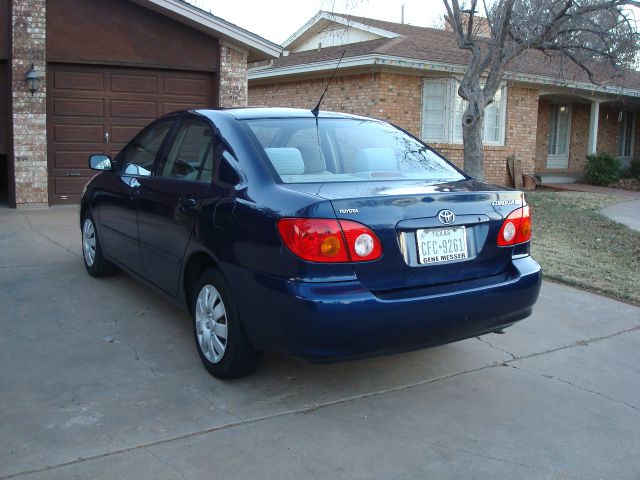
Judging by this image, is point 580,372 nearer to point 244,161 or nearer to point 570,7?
point 244,161

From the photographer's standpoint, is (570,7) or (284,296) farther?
(570,7)

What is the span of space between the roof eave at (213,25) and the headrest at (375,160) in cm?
756

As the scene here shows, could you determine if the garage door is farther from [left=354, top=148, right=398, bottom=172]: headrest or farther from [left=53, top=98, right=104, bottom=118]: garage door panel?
[left=354, top=148, right=398, bottom=172]: headrest

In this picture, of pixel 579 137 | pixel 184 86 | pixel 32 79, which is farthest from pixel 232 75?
pixel 579 137

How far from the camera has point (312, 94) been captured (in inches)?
725

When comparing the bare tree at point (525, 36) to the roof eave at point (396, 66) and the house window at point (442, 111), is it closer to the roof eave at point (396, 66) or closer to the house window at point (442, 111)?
the roof eave at point (396, 66)

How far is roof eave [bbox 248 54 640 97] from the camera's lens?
608 inches

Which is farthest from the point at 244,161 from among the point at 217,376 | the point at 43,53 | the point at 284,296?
the point at 43,53

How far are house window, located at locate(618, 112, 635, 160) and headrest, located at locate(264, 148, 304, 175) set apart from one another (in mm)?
23934

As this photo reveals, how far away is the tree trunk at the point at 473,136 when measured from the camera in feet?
43.6

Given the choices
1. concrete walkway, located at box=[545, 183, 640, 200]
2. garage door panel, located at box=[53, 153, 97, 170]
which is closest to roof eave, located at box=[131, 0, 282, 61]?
garage door panel, located at box=[53, 153, 97, 170]

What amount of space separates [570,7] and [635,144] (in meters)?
14.6

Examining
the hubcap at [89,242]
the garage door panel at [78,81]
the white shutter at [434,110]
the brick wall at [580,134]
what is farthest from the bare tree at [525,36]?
the hubcap at [89,242]

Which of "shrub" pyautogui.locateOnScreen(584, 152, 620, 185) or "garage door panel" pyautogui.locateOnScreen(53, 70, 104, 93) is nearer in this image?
"garage door panel" pyautogui.locateOnScreen(53, 70, 104, 93)
